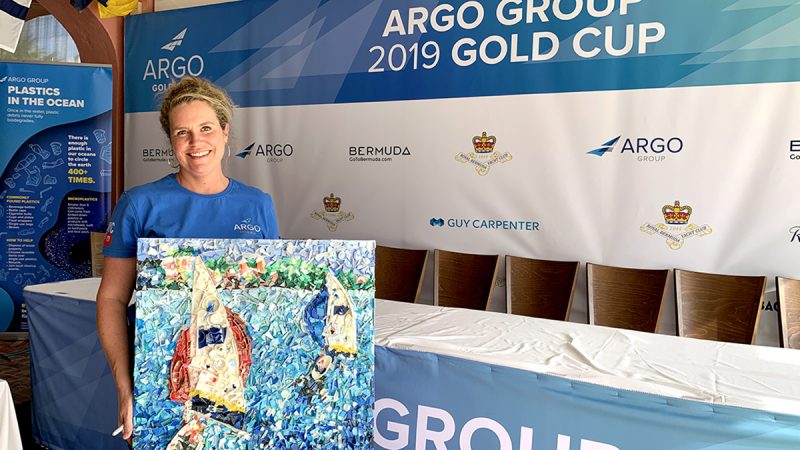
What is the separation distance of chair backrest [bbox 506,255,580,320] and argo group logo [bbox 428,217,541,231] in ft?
0.62

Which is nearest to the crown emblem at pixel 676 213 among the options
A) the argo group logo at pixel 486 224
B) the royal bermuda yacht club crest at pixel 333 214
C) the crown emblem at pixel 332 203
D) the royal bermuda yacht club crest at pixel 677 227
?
the royal bermuda yacht club crest at pixel 677 227

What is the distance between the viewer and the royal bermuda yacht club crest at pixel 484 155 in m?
3.83

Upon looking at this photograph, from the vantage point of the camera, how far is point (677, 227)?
3.38 meters

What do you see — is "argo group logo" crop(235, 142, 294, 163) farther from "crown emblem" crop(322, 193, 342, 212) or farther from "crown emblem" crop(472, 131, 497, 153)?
"crown emblem" crop(472, 131, 497, 153)

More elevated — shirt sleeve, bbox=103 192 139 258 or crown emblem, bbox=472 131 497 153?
crown emblem, bbox=472 131 497 153

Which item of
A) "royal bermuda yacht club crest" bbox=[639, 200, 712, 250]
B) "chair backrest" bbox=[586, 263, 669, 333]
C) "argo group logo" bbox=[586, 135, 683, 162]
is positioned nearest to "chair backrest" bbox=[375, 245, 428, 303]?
"chair backrest" bbox=[586, 263, 669, 333]

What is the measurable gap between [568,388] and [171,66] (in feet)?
14.8

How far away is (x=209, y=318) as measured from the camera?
48.9 inches

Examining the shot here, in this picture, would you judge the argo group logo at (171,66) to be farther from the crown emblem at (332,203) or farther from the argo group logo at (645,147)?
the argo group logo at (645,147)

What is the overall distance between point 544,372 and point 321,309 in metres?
0.65

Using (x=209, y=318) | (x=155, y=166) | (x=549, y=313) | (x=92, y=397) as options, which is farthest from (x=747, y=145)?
(x=155, y=166)

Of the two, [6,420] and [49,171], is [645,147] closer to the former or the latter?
[6,420]

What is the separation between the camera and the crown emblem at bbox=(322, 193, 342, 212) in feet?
14.5

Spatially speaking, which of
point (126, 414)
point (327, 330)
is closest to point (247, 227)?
point (327, 330)
